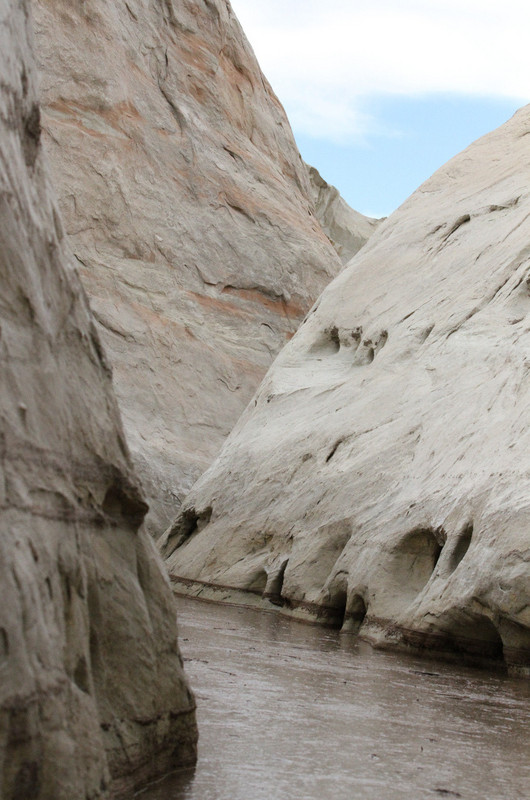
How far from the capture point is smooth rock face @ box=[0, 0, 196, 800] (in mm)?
3105

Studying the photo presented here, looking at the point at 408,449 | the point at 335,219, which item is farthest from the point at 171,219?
the point at 335,219

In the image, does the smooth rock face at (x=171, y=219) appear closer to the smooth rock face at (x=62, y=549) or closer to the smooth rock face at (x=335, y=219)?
the smooth rock face at (x=62, y=549)

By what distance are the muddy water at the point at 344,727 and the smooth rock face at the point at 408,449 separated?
92 cm

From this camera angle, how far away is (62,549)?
354cm

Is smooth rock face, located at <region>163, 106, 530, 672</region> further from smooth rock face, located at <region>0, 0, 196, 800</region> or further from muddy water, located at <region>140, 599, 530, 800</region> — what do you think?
smooth rock face, located at <region>0, 0, 196, 800</region>

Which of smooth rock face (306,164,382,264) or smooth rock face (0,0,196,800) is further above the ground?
smooth rock face (306,164,382,264)

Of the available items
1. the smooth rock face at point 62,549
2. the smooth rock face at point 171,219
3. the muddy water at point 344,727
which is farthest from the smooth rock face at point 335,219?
the smooth rock face at point 62,549

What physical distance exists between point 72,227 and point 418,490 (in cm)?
1080

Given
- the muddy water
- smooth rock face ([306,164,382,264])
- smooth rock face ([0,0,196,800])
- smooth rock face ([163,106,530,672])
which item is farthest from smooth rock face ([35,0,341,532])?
smooth rock face ([306,164,382,264])

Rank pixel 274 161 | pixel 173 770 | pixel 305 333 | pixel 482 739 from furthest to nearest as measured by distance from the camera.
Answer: pixel 274 161 → pixel 305 333 → pixel 482 739 → pixel 173 770

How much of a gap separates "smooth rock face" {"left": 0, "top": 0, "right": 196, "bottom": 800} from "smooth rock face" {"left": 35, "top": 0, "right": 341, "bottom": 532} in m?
12.3

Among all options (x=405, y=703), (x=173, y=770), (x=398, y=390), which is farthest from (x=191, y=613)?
(x=173, y=770)

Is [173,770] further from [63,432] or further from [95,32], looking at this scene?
[95,32]

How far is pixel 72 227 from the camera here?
18.7 meters
